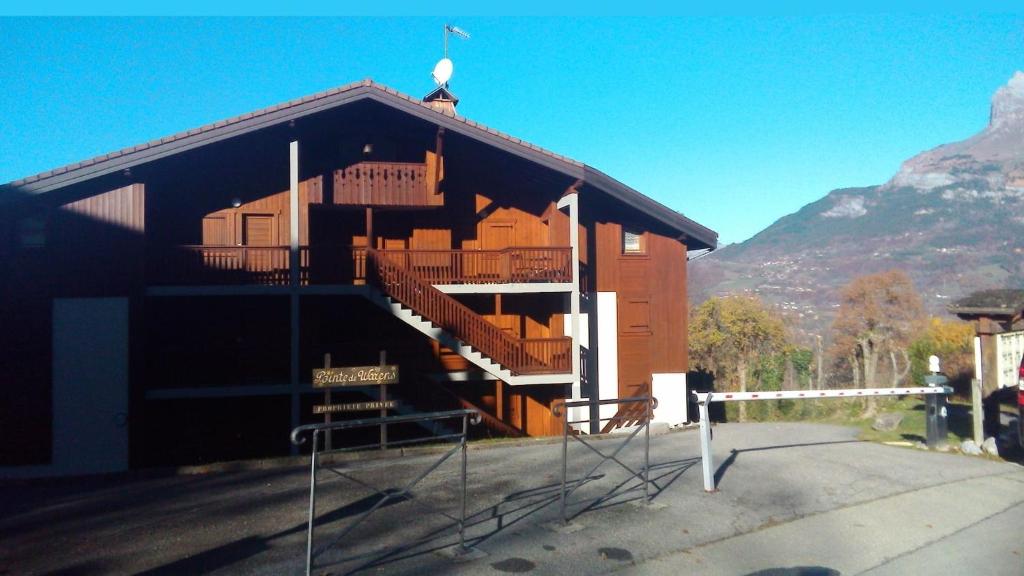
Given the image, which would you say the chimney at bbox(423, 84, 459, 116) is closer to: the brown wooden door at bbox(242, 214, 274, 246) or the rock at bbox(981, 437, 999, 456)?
the brown wooden door at bbox(242, 214, 274, 246)

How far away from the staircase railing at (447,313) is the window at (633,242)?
16.9ft

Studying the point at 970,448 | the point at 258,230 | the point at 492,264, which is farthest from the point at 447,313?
the point at 970,448

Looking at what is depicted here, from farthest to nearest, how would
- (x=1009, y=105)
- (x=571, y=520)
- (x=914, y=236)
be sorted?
1. (x=1009, y=105)
2. (x=914, y=236)
3. (x=571, y=520)

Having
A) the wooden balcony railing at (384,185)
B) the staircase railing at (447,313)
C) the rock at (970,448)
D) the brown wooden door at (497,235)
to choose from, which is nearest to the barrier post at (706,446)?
the rock at (970,448)

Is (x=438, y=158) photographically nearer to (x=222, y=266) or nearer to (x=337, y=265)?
(x=337, y=265)

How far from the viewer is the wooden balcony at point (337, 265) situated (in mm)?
16547

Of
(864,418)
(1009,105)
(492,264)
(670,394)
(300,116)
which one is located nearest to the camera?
(300,116)

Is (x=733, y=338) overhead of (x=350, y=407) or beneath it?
overhead

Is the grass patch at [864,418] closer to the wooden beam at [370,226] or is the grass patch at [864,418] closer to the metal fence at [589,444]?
the metal fence at [589,444]

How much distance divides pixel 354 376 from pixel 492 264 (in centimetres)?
598

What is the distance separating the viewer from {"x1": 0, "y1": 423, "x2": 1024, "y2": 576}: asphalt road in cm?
634

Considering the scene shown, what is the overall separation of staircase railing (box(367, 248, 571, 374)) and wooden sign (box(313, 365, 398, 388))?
3.39 meters

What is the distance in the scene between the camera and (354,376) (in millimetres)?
13289

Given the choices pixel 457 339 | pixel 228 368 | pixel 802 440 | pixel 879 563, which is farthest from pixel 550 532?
pixel 228 368
